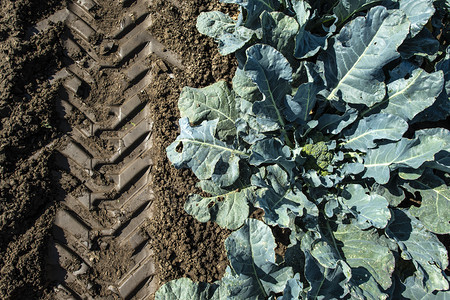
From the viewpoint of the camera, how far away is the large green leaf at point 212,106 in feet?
9.47

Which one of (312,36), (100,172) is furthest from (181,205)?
(312,36)

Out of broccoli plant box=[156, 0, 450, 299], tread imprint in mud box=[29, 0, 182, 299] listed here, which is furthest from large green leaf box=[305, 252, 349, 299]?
tread imprint in mud box=[29, 0, 182, 299]

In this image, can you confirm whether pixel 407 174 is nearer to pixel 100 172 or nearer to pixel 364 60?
pixel 364 60

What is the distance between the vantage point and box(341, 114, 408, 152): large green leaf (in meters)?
2.57

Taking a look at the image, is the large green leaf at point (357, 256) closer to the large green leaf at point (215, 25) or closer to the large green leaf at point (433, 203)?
the large green leaf at point (433, 203)

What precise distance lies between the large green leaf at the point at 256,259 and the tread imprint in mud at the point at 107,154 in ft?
2.83

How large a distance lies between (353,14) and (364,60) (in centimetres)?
40

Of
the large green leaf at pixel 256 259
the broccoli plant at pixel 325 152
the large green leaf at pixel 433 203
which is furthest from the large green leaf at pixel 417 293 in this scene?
the large green leaf at pixel 256 259

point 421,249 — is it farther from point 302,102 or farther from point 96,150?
point 96,150

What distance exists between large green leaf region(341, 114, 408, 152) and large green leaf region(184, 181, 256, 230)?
829 millimetres

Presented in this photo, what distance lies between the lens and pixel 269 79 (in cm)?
255

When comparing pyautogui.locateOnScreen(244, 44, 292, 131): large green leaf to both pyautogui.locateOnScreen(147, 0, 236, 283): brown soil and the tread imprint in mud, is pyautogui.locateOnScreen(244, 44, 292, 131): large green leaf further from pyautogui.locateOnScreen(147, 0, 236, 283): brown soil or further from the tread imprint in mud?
the tread imprint in mud

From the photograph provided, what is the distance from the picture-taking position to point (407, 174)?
267cm

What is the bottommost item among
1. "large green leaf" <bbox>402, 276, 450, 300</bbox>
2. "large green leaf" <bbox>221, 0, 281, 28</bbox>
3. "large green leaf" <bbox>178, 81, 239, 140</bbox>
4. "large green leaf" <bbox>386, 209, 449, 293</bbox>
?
"large green leaf" <bbox>402, 276, 450, 300</bbox>
